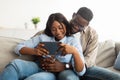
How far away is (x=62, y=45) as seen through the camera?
69.4 inches

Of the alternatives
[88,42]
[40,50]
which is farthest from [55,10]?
[40,50]

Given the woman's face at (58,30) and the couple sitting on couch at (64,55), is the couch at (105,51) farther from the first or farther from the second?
the woman's face at (58,30)

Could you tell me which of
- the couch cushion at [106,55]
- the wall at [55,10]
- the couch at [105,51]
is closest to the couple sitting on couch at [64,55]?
the couch at [105,51]

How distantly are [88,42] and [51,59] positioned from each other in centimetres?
37

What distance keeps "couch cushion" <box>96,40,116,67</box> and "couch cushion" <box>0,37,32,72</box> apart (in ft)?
2.27

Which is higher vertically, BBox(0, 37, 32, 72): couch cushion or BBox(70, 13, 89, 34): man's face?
→ BBox(70, 13, 89, 34): man's face

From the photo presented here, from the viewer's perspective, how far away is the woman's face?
188 centimetres

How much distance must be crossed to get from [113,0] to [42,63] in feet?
4.65

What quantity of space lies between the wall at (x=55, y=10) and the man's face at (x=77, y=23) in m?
0.85

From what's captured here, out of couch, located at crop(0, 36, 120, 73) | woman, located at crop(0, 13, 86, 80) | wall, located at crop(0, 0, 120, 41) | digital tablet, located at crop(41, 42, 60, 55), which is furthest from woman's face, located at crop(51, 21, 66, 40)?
wall, located at crop(0, 0, 120, 41)

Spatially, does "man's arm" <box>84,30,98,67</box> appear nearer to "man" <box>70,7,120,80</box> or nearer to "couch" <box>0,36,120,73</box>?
"man" <box>70,7,120,80</box>

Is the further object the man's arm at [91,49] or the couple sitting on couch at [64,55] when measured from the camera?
the man's arm at [91,49]

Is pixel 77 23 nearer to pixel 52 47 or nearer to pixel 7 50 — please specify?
pixel 52 47

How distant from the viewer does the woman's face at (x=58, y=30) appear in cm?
188
